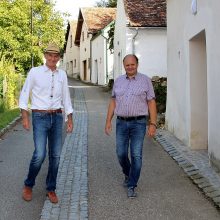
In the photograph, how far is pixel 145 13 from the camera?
26812 mm

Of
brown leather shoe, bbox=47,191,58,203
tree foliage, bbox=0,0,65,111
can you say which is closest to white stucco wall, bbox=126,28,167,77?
tree foliage, bbox=0,0,65,111

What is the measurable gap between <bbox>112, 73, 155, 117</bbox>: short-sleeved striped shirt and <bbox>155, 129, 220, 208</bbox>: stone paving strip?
1384mm

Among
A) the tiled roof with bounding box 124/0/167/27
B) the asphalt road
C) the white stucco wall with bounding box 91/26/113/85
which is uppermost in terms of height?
the tiled roof with bounding box 124/0/167/27

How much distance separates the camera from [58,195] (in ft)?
21.7

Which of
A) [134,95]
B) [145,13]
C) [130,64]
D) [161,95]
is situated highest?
[145,13]

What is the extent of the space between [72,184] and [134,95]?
5.50 feet

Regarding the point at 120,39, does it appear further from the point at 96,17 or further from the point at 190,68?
the point at 190,68

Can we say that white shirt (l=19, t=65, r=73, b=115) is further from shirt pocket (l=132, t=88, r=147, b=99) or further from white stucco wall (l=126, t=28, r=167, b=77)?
white stucco wall (l=126, t=28, r=167, b=77)

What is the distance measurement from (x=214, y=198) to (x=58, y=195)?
199cm

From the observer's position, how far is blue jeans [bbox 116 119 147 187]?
6.56 m

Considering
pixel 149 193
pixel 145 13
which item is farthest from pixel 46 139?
pixel 145 13

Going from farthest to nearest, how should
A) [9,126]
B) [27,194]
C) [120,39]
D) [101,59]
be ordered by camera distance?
1. [101,59]
2. [120,39]
3. [9,126]
4. [27,194]

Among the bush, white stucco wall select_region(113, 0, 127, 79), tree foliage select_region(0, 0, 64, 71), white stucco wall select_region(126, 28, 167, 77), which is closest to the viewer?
the bush

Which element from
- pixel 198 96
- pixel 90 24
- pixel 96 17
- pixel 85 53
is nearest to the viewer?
pixel 198 96
